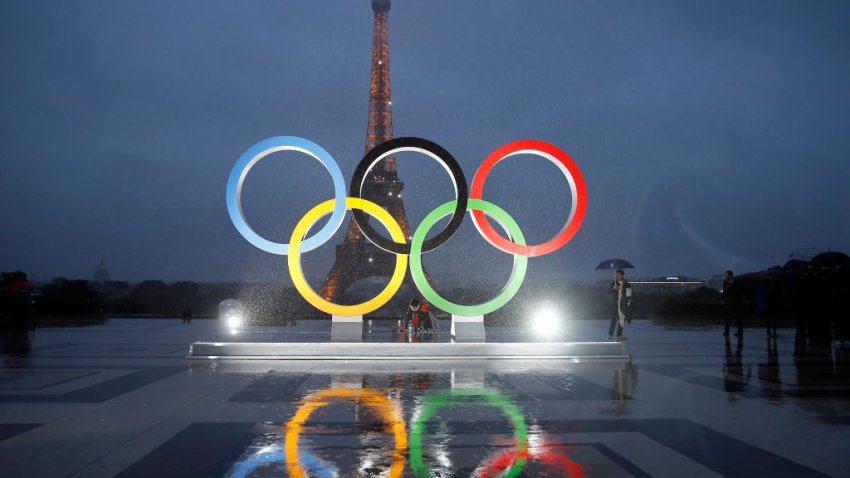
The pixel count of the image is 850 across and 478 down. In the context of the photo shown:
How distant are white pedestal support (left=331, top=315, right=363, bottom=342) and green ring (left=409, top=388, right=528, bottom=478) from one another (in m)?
6.42

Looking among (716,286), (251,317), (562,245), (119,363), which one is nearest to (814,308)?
(562,245)

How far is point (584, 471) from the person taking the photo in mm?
5938

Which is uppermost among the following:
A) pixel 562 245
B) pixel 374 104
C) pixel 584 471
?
pixel 374 104

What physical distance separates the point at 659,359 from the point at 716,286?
3668 cm

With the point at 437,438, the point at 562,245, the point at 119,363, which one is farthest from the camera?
the point at 562,245

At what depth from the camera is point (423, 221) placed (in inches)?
624

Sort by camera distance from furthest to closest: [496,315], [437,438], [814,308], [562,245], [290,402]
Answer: [496,315]
[814,308]
[562,245]
[290,402]
[437,438]

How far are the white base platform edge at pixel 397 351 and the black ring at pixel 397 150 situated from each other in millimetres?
2403

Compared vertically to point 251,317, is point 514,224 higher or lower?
higher

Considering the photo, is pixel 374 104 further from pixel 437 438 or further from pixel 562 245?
pixel 437 438

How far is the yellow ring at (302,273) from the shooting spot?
15.7 metres

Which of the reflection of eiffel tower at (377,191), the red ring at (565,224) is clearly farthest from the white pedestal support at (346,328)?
the reflection of eiffel tower at (377,191)

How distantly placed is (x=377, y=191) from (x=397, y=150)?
3529 centimetres

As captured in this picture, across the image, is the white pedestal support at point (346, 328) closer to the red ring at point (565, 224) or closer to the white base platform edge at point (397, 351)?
the white base platform edge at point (397, 351)
